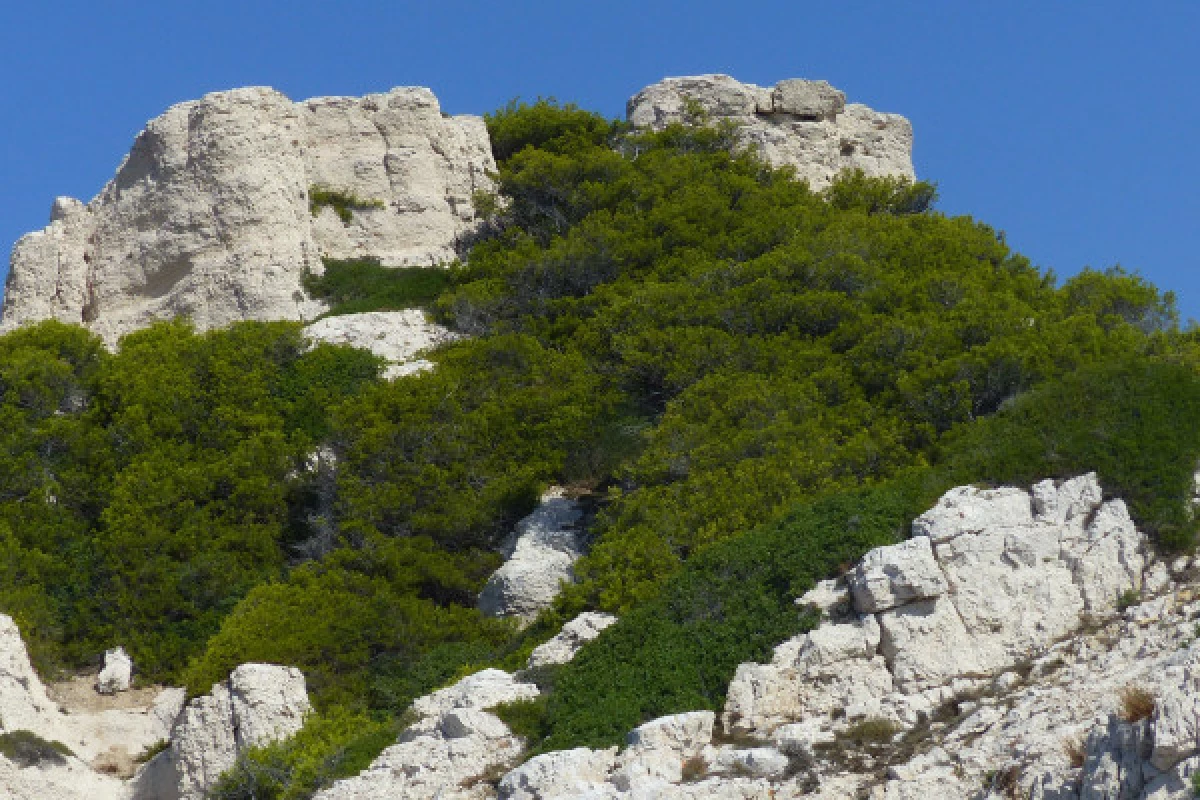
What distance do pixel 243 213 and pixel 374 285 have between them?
2.60m

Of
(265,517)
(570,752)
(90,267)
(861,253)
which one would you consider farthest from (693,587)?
(90,267)

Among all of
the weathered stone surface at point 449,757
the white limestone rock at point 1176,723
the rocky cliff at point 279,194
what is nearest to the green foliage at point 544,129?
the rocky cliff at point 279,194

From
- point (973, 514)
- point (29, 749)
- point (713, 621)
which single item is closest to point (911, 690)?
point (973, 514)

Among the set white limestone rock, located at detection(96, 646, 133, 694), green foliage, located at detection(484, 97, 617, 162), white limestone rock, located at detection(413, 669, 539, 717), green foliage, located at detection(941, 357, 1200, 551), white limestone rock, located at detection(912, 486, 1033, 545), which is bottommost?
white limestone rock, located at detection(413, 669, 539, 717)

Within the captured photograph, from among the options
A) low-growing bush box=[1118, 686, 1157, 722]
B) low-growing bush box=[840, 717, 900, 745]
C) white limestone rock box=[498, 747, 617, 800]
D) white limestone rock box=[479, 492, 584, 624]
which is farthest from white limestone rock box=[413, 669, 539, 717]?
low-growing bush box=[1118, 686, 1157, 722]

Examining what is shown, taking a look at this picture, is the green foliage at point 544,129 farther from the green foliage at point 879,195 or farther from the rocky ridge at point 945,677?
the rocky ridge at point 945,677

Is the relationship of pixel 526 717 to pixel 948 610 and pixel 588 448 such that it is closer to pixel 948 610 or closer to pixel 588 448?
pixel 948 610

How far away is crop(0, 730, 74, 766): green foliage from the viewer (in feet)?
71.8

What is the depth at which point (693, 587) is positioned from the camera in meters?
20.9

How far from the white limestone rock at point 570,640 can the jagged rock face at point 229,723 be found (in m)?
2.87

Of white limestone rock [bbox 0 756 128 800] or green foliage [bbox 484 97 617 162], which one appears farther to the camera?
green foliage [bbox 484 97 617 162]

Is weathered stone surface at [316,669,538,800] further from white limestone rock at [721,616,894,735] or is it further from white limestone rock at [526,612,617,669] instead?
white limestone rock at [721,616,894,735]

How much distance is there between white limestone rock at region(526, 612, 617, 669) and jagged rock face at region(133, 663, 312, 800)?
287 cm

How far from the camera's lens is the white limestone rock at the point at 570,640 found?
68.2ft
